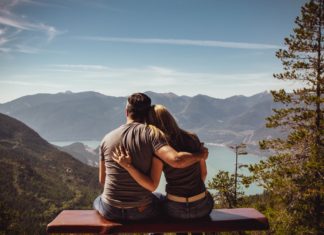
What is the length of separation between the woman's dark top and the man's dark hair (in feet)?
1.97

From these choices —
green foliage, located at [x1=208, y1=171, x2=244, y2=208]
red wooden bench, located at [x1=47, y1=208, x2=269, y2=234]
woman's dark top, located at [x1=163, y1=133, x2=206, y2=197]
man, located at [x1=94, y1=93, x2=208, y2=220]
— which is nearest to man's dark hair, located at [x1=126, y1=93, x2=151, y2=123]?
man, located at [x1=94, y1=93, x2=208, y2=220]

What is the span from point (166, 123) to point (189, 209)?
1264 millimetres

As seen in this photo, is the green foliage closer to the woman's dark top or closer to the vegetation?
the vegetation

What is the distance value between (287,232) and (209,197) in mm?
12929

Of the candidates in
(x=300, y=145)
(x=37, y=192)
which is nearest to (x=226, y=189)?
(x=300, y=145)

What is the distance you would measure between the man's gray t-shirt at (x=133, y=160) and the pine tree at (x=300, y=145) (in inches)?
427

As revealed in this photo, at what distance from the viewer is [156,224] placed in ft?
15.9

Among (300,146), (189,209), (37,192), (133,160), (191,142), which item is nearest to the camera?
(133,160)

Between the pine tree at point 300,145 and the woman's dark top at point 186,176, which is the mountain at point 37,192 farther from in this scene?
the woman's dark top at point 186,176

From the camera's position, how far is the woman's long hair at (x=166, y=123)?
4715 millimetres

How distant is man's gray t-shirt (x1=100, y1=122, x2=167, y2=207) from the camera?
15.0ft

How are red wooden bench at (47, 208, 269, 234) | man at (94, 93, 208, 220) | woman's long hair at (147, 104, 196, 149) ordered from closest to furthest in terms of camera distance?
1. man at (94, 93, 208, 220)
2. woman's long hair at (147, 104, 196, 149)
3. red wooden bench at (47, 208, 269, 234)

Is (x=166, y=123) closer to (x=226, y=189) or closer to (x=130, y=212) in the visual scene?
(x=130, y=212)

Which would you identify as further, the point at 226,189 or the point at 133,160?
the point at 226,189
